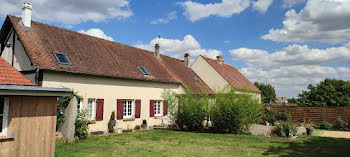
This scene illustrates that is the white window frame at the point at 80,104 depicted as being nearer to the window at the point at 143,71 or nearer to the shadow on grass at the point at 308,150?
the window at the point at 143,71

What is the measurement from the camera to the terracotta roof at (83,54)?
12.5 meters

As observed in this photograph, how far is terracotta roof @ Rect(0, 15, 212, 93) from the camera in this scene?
41.1ft

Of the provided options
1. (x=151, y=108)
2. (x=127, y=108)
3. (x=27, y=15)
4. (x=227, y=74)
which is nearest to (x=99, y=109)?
(x=127, y=108)

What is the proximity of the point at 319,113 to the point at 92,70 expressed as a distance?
18371 mm

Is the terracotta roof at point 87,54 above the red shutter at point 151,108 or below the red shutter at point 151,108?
above

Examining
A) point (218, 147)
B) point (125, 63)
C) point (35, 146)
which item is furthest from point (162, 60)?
point (35, 146)

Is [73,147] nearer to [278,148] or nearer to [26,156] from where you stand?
[26,156]

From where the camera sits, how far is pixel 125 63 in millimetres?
17328

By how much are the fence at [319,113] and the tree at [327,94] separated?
5776 millimetres

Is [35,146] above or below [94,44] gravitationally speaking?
below

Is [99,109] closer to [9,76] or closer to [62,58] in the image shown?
[62,58]

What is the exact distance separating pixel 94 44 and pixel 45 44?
3.98 m

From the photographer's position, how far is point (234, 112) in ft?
45.6

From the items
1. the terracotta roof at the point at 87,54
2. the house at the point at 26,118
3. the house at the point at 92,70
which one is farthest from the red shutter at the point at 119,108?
the house at the point at 26,118
